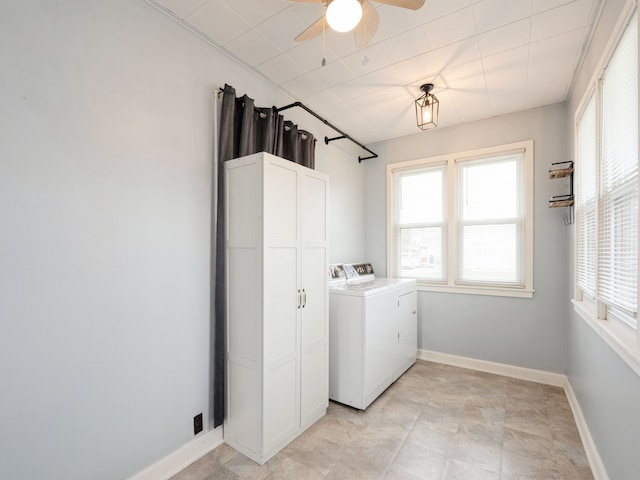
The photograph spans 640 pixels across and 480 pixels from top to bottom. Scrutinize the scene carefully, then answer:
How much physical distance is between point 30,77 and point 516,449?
11.3 ft

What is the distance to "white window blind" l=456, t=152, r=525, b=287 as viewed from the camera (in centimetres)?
328

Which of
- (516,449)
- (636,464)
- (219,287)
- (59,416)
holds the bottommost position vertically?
(516,449)

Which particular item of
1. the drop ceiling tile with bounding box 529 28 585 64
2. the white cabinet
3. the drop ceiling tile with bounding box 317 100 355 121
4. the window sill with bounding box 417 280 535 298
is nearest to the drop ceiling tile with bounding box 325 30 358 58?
the drop ceiling tile with bounding box 317 100 355 121

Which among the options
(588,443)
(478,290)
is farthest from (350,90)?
(588,443)

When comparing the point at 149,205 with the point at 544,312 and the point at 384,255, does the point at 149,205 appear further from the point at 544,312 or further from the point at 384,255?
the point at 544,312

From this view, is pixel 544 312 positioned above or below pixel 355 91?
below

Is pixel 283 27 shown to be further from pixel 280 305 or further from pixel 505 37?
→ pixel 280 305

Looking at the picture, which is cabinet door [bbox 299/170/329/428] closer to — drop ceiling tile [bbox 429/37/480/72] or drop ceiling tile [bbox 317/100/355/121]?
drop ceiling tile [bbox 317/100/355/121]

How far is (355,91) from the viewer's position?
282 centimetres

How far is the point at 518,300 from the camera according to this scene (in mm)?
3236

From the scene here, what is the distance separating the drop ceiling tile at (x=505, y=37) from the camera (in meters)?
1.99

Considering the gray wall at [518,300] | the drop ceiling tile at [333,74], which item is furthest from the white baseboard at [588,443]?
the drop ceiling tile at [333,74]

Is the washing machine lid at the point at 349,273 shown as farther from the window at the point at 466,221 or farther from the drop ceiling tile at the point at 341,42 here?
the drop ceiling tile at the point at 341,42

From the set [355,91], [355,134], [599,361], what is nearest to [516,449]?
[599,361]
